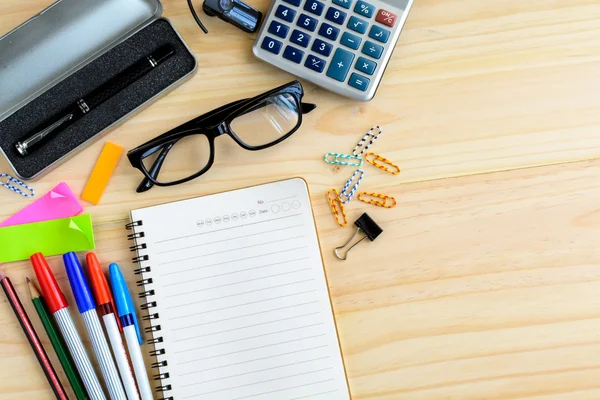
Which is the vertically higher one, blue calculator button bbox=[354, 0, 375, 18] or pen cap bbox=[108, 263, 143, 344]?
blue calculator button bbox=[354, 0, 375, 18]

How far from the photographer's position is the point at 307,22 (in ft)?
2.50

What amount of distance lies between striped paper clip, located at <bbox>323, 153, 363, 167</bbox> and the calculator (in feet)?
0.24

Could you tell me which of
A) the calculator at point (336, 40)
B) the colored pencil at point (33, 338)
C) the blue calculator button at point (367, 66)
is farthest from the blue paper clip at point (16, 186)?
the blue calculator button at point (367, 66)

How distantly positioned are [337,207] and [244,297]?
0.16 meters

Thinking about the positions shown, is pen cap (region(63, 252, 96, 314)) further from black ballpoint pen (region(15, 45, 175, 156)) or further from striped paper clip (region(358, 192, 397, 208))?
striped paper clip (region(358, 192, 397, 208))

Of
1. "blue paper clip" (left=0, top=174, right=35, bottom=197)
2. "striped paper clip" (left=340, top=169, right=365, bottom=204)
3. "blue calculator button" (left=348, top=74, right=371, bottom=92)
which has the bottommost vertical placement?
"striped paper clip" (left=340, top=169, right=365, bottom=204)

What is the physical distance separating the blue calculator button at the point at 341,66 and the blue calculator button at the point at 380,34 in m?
0.04

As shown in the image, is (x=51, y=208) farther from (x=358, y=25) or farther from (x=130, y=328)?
(x=358, y=25)

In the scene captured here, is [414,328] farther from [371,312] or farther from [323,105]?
[323,105]

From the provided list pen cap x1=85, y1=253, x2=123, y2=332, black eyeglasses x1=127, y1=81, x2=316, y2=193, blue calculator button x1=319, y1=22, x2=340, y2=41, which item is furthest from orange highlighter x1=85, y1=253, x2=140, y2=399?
blue calculator button x1=319, y1=22, x2=340, y2=41

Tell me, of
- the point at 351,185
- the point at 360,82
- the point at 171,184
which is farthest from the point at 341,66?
the point at 171,184

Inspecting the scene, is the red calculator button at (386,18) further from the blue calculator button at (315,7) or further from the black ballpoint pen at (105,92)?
the black ballpoint pen at (105,92)

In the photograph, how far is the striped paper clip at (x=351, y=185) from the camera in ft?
2.51

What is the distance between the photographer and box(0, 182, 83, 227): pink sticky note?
0.76 m
